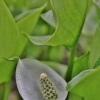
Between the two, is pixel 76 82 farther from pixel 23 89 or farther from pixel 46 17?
pixel 46 17

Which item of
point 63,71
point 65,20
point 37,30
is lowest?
point 37,30

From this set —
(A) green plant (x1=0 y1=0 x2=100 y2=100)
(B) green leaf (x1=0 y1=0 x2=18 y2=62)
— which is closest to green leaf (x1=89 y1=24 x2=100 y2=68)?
(A) green plant (x1=0 y1=0 x2=100 y2=100)

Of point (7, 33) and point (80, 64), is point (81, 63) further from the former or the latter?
point (7, 33)

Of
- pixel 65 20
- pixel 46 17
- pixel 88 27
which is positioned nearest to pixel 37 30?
pixel 88 27

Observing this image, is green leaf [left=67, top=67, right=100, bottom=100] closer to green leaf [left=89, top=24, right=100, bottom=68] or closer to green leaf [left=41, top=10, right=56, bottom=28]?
green leaf [left=89, top=24, right=100, bottom=68]

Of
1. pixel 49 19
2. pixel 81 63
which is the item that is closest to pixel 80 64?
pixel 81 63

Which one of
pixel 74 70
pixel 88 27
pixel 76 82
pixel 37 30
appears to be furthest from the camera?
pixel 37 30
